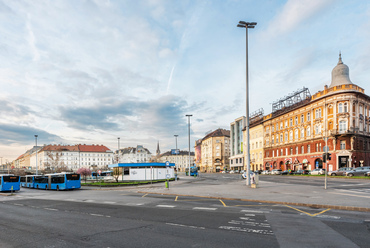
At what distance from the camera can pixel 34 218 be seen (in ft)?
41.8

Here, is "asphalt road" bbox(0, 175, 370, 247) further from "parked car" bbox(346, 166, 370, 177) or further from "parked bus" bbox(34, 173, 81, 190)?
"parked car" bbox(346, 166, 370, 177)

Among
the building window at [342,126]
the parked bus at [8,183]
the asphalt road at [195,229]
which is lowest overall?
the parked bus at [8,183]

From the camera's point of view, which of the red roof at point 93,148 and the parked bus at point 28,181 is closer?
the parked bus at point 28,181

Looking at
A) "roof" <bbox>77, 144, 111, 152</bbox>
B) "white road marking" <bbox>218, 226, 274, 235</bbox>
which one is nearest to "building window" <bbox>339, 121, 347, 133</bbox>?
"white road marking" <bbox>218, 226, 274, 235</bbox>

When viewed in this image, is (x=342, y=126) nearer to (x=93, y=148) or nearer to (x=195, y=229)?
(x=195, y=229)

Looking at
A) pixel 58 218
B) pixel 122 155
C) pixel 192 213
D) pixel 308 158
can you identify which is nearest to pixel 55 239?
pixel 58 218

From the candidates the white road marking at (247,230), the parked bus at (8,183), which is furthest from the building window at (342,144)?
the parked bus at (8,183)

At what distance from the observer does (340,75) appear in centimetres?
5662

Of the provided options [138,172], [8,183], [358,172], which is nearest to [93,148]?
[138,172]

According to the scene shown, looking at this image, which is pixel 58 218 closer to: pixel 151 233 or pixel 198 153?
pixel 151 233

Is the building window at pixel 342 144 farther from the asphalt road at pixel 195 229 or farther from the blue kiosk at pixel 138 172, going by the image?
the asphalt road at pixel 195 229

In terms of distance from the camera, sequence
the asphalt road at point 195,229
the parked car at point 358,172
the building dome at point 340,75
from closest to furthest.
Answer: the asphalt road at point 195,229, the parked car at point 358,172, the building dome at point 340,75

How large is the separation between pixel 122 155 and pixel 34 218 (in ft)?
613

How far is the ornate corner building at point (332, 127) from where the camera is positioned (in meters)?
52.4
